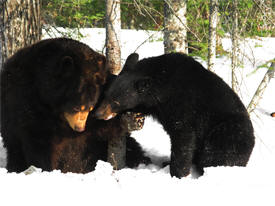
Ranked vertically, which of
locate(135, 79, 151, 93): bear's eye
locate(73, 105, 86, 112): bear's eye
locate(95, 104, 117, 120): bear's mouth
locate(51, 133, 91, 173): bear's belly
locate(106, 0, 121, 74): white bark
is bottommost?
locate(51, 133, 91, 173): bear's belly

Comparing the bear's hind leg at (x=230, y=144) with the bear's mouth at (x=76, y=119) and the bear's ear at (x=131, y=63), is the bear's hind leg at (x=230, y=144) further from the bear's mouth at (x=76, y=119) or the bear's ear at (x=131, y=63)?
the bear's mouth at (x=76, y=119)

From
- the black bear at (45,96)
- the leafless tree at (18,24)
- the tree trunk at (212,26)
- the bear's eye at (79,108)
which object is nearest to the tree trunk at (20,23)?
the leafless tree at (18,24)

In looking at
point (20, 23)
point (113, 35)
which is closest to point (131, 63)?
point (113, 35)

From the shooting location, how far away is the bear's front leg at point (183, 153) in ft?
11.0

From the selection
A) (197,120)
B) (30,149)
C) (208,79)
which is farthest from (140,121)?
(30,149)

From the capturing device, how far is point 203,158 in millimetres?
3469

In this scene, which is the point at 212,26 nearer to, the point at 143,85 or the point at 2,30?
the point at 143,85

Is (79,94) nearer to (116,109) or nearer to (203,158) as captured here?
(116,109)

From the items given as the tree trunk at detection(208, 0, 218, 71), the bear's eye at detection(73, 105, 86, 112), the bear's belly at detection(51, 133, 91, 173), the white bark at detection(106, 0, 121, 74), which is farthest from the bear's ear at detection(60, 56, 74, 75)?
the tree trunk at detection(208, 0, 218, 71)

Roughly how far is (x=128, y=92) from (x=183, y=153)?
85 cm

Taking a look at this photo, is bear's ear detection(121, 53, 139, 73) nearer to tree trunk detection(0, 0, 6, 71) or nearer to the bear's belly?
the bear's belly

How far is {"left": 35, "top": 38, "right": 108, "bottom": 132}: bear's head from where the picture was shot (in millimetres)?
2893

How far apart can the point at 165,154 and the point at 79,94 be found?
6.15 feet

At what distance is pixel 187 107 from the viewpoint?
341 cm
